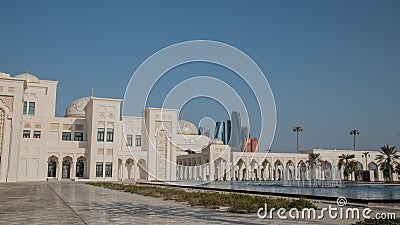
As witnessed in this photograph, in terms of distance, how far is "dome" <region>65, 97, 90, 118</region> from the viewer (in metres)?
55.5

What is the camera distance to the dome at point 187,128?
65.4m

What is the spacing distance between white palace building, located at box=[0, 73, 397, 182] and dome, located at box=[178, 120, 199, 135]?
182 inches

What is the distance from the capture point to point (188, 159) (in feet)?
200

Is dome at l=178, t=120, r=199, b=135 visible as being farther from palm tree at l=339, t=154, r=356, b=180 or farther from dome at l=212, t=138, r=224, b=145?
palm tree at l=339, t=154, r=356, b=180

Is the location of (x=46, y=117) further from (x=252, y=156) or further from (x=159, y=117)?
(x=252, y=156)

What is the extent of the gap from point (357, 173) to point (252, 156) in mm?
20241

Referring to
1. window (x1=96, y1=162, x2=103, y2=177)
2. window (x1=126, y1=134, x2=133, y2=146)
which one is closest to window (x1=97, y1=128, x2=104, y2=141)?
window (x1=96, y1=162, x2=103, y2=177)

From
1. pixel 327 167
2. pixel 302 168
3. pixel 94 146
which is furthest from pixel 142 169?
pixel 327 167

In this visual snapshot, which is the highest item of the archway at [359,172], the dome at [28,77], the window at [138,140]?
the dome at [28,77]

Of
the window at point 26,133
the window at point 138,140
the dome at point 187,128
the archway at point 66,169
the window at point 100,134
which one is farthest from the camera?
the dome at point 187,128

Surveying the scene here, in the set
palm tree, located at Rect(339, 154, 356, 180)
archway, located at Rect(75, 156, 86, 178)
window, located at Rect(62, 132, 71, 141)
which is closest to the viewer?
archway, located at Rect(75, 156, 86, 178)

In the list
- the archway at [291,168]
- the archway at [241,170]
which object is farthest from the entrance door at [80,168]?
the archway at [291,168]

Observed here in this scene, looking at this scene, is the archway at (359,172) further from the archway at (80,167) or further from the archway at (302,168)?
the archway at (80,167)

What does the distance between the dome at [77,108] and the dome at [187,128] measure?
16.4 meters
